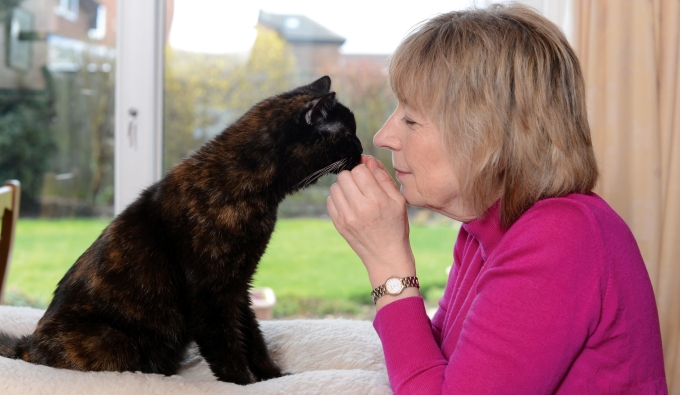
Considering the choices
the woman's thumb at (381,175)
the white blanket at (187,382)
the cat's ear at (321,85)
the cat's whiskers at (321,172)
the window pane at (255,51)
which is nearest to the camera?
the white blanket at (187,382)

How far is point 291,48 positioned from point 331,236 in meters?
0.96

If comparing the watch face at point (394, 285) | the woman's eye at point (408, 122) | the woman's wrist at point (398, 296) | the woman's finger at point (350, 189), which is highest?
the woman's eye at point (408, 122)

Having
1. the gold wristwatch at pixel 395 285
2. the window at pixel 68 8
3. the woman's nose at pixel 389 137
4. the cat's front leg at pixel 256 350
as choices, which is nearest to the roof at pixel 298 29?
the window at pixel 68 8

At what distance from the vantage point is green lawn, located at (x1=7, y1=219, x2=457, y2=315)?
9.63ft

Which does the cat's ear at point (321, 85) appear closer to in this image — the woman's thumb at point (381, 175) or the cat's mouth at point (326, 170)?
the cat's mouth at point (326, 170)

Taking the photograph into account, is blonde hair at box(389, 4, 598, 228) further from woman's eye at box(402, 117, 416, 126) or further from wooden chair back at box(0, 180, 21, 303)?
wooden chair back at box(0, 180, 21, 303)

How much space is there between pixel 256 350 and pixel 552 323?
69 centimetres

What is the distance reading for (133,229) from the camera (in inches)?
48.7

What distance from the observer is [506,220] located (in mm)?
1000

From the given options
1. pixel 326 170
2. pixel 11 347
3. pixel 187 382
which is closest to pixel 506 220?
pixel 326 170

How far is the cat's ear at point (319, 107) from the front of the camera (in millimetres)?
1283

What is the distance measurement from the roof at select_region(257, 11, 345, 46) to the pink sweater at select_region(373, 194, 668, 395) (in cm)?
183

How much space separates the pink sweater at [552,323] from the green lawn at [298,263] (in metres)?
2.02

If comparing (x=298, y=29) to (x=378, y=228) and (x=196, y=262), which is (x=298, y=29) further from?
(x=378, y=228)
